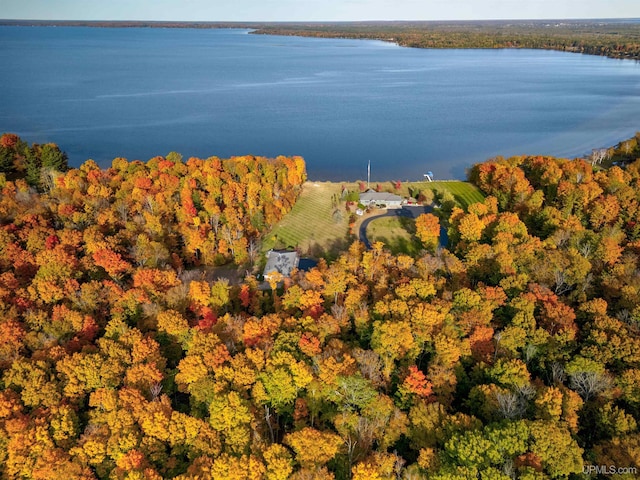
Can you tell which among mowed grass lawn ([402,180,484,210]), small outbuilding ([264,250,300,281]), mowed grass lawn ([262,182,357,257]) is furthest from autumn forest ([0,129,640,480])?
mowed grass lawn ([402,180,484,210])

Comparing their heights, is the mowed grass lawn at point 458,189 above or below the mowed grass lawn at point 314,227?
above

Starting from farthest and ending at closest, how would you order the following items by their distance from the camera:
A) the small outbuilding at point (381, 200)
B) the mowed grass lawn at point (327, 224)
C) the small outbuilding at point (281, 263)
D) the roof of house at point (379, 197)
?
the roof of house at point (379, 197), the small outbuilding at point (381, 200), the mowed grass lawn at point (327, 224), the small outbuilding at point (281, 263)

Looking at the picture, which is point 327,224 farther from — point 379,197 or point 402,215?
point 402,215

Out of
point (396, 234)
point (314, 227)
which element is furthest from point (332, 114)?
point (396, 234)

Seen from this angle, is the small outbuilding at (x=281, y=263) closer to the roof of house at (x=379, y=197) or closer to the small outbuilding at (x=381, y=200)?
the small outbuilding at (x=381, y=200)

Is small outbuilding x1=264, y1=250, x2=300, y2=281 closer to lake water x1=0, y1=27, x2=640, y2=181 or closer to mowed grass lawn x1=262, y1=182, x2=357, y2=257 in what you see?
mowed grass lawn x1=262, y1=182, x2=357, y2=257

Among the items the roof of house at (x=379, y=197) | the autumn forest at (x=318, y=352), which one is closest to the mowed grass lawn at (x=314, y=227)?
the roof of house at (x=379, y=197)
